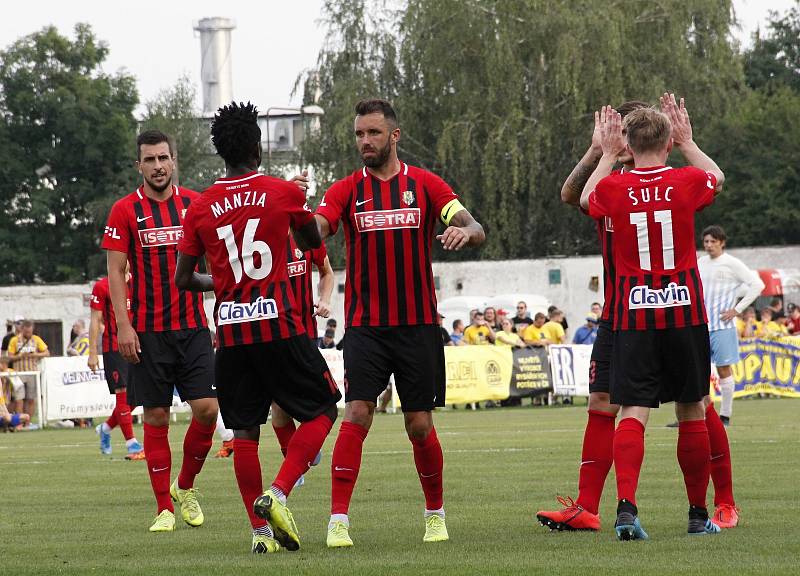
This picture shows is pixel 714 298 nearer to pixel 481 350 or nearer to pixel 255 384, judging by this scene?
pixel 255 384

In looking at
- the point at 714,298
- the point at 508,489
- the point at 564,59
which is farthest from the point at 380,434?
the point at 564,59

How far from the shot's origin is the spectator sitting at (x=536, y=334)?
97.6 ft

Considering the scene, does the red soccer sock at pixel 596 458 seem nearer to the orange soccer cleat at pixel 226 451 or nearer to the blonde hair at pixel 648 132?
the blonde hair at pixel 648 132

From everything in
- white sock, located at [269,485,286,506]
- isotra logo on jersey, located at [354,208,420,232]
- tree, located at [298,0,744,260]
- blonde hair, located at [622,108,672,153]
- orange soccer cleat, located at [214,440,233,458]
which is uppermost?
tree, located at [298,0,744,260]

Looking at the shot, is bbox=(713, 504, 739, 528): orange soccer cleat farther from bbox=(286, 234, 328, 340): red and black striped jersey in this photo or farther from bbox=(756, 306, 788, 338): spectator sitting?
bbox=(756, 306, 788, 338): spectator sitting

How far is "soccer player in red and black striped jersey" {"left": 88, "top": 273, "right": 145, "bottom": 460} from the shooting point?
15914 millimetres

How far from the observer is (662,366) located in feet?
26.0

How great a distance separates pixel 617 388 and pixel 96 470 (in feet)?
25.8

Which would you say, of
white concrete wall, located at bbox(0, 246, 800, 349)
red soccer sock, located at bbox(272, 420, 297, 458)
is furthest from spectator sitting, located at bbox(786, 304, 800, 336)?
red soccer sock, located at bbox(272, 420, 297, 458)

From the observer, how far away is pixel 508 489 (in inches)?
440

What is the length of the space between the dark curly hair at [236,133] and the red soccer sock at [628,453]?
233 centimetres

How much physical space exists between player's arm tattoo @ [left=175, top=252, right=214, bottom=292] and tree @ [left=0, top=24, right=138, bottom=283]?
5743 centimetres

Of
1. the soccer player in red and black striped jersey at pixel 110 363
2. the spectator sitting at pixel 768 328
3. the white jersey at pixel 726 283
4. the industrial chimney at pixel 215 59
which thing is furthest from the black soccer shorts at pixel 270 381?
the industrial chimney at pixel 215 59

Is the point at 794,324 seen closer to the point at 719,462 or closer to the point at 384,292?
the point at 719,462
